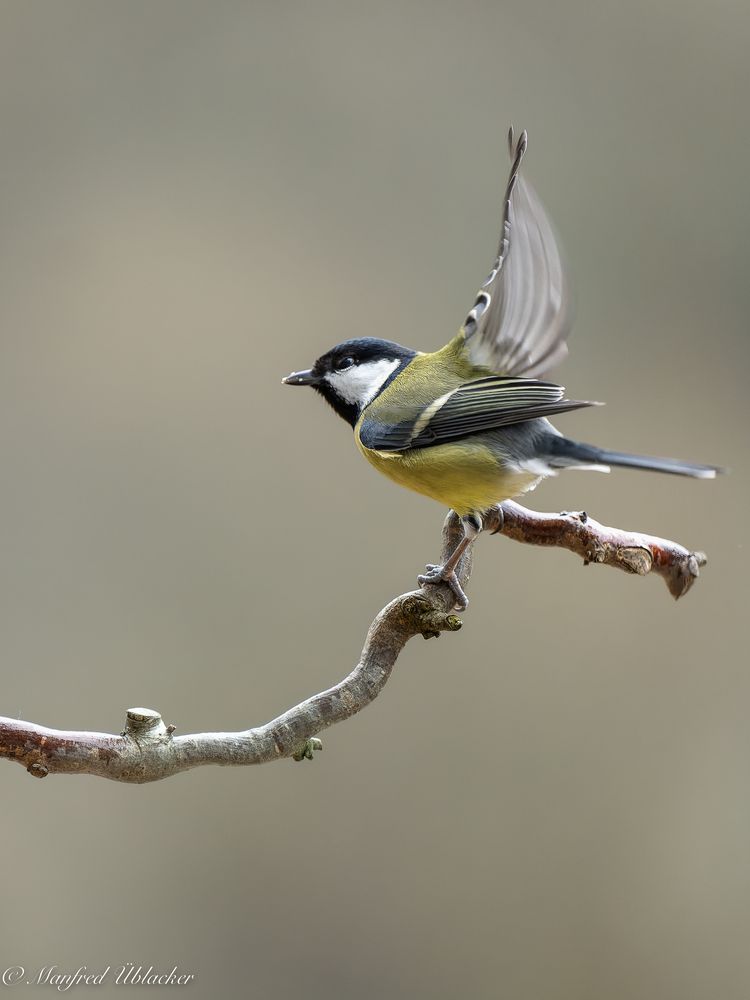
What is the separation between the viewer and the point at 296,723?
1067 millimetres

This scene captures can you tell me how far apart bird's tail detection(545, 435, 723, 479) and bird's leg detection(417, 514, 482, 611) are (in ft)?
0.49

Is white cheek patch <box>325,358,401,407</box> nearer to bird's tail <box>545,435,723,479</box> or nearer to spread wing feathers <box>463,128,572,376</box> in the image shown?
spread wing feathers <box>463,128,572,376</box>

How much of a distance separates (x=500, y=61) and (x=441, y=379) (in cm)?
132

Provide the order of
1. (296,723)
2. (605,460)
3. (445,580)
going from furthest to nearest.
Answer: (445,580) < (605,460) < (296,723)

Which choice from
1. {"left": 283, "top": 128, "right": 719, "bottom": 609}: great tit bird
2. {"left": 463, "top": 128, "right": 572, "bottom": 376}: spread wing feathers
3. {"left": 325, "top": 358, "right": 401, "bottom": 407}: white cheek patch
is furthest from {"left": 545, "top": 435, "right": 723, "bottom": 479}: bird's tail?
{"left": 325, "top": 358, "right": 401, "bottom": 407}: white cheek patch

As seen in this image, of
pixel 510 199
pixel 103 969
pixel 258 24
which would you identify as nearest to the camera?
pixel 510 199

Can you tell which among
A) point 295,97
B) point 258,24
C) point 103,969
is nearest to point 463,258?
point 295,97

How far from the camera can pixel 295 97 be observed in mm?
2283

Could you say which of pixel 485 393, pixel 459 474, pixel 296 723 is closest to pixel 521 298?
pixel 485 393

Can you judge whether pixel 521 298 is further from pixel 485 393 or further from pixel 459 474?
pixel 459 474

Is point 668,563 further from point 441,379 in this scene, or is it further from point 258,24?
point 258,24

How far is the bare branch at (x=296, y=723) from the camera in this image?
967 mm

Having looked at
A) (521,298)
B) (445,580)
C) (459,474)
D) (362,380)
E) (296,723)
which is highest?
(521,298)

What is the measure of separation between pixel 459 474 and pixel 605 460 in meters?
0.18
